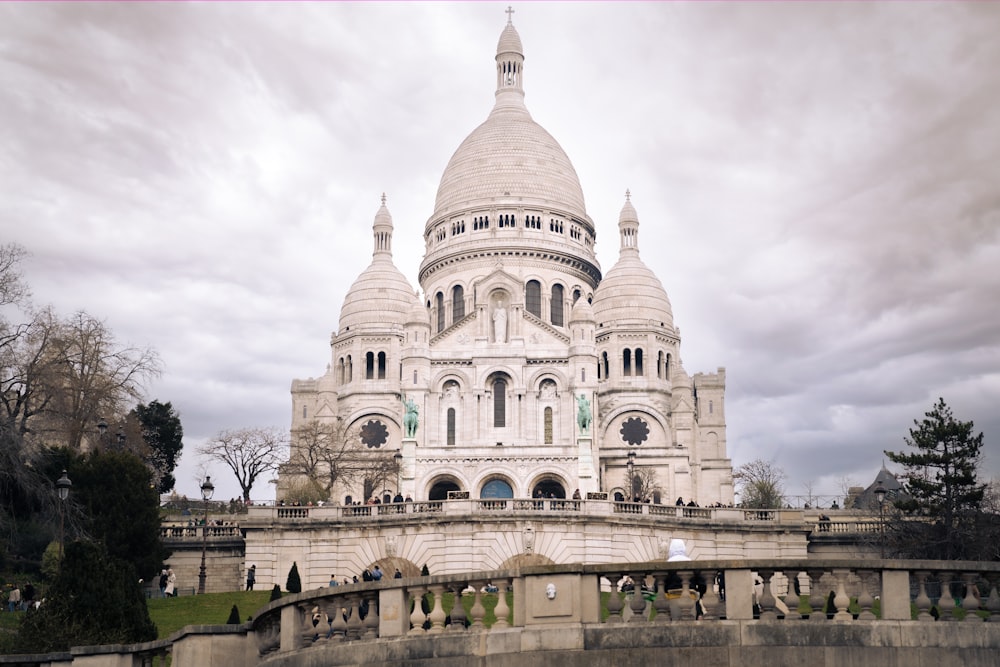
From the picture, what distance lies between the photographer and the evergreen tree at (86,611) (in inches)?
882

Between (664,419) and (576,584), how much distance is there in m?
83.4

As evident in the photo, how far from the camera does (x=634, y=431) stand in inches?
3841

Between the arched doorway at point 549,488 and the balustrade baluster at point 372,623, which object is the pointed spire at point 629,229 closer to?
the arched doorway at point 549,488

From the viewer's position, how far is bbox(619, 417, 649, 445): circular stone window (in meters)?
97.2

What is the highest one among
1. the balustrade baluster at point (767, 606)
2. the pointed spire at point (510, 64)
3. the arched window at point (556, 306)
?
the pointed spire at point (510, 64)

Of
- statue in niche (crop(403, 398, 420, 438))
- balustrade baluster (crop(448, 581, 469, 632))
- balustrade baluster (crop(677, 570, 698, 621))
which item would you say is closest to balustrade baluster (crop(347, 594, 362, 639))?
balustrade baluster (crop(448, 581, 469, 632))

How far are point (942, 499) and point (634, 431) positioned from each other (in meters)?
50.8

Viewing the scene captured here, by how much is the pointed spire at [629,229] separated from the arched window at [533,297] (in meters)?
9.18

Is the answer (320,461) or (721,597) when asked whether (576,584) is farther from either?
(320,461)

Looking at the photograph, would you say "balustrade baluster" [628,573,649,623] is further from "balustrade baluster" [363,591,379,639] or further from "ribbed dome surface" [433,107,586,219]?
"ribbed dome surface" [433,107,586,219]

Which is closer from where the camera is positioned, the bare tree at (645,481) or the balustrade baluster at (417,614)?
the balustrade baluster at (417,614)

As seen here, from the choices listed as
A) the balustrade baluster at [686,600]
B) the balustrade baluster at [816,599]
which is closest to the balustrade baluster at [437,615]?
the balustrade baluster at [686,600]

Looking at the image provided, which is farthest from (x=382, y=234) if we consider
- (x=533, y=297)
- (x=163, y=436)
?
(x=163, y=436)

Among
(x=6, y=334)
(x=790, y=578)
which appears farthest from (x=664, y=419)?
(x=790, y=578)
